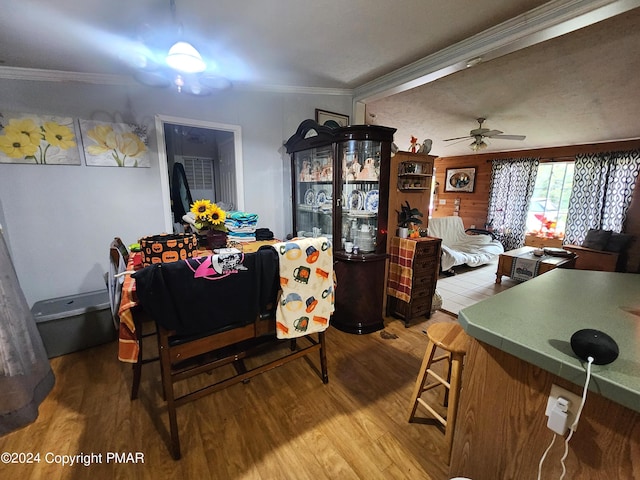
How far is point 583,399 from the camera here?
607 millimetres

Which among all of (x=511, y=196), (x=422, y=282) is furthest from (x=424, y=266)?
(x=511, y=196)

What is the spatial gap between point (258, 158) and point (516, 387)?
2.59 m

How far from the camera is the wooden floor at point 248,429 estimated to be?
4.06 ft

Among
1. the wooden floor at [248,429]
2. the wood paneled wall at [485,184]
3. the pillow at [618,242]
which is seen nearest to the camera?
the wooden floor at [248,429]

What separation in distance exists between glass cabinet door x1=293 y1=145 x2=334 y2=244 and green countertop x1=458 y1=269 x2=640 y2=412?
164 cm

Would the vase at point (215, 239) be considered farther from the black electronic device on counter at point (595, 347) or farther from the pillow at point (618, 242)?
the pillow at point (618, 242)

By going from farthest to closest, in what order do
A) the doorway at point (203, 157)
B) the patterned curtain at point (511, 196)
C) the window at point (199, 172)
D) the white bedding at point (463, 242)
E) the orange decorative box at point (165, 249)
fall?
the patterned curtain at point (511, 196)
the white bedding at point (463, 242)
the window at point (199, 172)
the doorway at point (203, 157)
the orange decorative box at point (165, 249)

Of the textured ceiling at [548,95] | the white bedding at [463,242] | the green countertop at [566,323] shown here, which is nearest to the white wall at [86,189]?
the textured ceiling at [548,95]

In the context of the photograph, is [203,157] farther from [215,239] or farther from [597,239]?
[597,239]

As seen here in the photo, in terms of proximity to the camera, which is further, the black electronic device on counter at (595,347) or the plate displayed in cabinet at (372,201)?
the plate displayed in cabinet at (372,201)

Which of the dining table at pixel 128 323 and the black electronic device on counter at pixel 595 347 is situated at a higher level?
the black electronic device on counter at pixel 595 347

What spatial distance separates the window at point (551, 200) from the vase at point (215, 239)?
20.8 feet

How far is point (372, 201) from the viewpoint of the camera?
2326 mm

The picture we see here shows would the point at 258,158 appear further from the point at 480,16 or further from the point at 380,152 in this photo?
the point at 480,16
